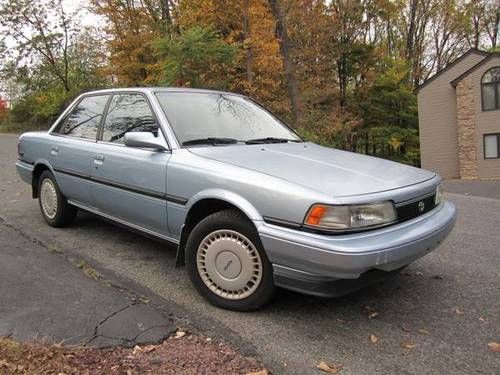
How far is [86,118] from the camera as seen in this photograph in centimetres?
518

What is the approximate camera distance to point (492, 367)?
284 cm

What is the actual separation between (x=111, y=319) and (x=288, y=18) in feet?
74.2

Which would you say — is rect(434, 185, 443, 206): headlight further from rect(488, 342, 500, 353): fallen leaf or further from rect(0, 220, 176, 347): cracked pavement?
rect(0, 220, 176, 347): cracked pavement

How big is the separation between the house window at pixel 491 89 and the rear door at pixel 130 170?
2601 centimetres

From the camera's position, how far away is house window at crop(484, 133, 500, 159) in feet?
88.5

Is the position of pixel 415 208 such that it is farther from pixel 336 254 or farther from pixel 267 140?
pixel 267 140

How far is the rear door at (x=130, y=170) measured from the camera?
3.94 metres

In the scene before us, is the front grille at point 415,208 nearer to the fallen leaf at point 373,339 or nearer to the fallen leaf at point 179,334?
the fallen leaf at point 373,339

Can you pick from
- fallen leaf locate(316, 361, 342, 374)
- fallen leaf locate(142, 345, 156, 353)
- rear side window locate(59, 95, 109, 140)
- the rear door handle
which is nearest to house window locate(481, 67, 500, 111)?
rear side window locate(59, 95, 109, 140)

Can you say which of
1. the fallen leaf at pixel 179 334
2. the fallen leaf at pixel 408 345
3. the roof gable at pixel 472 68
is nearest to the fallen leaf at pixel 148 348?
the fallen leaf at pixel 179 334

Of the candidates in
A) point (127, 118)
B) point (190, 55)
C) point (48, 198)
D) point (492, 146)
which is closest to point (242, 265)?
point (127, 118)

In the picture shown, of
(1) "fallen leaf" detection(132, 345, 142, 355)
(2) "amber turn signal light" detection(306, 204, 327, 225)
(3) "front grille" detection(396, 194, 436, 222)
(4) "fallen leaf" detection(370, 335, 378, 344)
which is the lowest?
(4) "fallen leaf" detection(370, 335, 378, 344)

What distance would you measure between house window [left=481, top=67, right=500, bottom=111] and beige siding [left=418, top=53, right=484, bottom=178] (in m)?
1.75

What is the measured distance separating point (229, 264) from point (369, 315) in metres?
1.05
